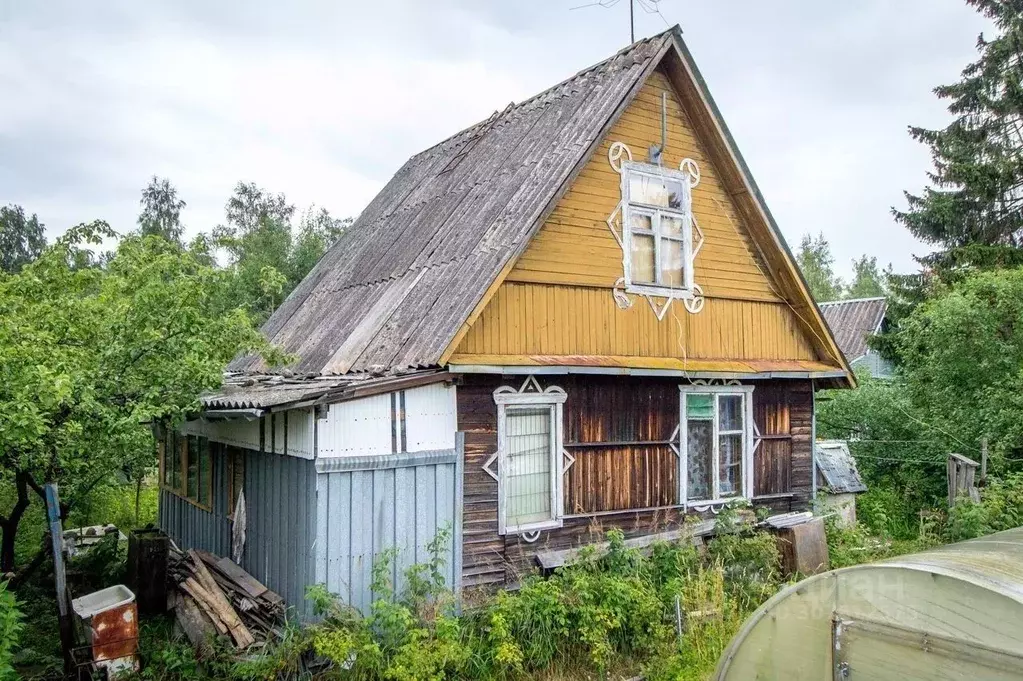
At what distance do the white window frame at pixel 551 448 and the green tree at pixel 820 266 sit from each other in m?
54.6

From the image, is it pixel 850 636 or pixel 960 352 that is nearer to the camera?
pixel 850 636

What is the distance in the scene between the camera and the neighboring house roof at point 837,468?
39.9 feet

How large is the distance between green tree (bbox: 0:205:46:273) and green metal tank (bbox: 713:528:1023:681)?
53759 mm

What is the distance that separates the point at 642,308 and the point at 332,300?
468cm

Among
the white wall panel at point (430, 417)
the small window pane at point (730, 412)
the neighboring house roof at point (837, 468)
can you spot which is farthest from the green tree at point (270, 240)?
the neighboring house roof at point (837, 468)

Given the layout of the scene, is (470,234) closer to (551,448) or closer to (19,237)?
(551,448)

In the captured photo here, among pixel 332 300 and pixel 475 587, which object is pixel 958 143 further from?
pixel 475 587

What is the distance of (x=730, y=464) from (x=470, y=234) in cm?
488

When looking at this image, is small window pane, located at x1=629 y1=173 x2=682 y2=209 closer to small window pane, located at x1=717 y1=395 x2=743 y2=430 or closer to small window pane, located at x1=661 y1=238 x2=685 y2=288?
small window pane, located at x1=661 y1=238 x2=685 y2=288

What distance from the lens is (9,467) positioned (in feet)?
25.3

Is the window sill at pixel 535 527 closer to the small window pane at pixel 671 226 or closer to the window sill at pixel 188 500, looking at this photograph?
the small window pane at pixel 671 226

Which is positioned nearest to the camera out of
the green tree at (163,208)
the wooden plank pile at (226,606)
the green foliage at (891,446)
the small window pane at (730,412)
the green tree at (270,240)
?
the wooden plank pile at (226,606)

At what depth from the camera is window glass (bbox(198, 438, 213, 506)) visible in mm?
10594

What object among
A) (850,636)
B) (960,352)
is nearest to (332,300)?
(850,636)
